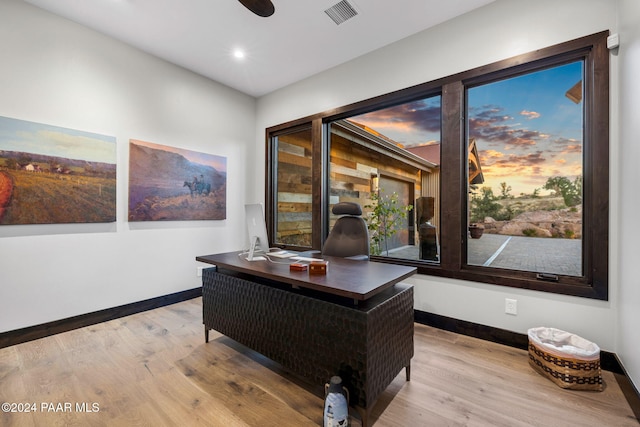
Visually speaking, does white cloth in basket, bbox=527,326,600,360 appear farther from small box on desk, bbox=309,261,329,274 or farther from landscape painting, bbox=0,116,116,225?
landscape painting, bbox=0,116,116,225

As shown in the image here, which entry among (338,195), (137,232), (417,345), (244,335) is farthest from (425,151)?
(137,232)

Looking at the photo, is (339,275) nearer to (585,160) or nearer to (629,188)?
(629,188)

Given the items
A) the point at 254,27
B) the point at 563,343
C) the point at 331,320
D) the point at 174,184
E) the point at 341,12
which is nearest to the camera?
the point at 331,320

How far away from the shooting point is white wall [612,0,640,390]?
1.61m

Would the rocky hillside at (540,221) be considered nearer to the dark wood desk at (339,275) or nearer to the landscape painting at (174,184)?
the dark wood desk at (339,275)

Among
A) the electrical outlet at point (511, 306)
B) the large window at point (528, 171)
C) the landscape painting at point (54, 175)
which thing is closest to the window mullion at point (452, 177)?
the large window at point (528, 171)

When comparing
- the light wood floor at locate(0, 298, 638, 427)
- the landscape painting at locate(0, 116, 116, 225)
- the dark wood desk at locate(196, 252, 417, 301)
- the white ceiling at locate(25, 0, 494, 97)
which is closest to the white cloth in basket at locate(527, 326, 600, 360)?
the light wood floor at locate(0, 298, 638, 427)

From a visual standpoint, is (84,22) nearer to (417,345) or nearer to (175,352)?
(175,352)

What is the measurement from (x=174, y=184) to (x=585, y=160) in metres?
4.09

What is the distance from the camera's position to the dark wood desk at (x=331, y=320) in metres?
1.42

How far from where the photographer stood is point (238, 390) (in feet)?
5.80

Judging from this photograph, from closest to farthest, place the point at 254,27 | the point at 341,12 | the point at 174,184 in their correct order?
1. the point at 341,12
2. the point at 254,27
3. the point at 174,184

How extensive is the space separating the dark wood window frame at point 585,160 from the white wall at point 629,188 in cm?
10

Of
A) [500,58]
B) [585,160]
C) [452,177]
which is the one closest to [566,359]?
[585,160]
